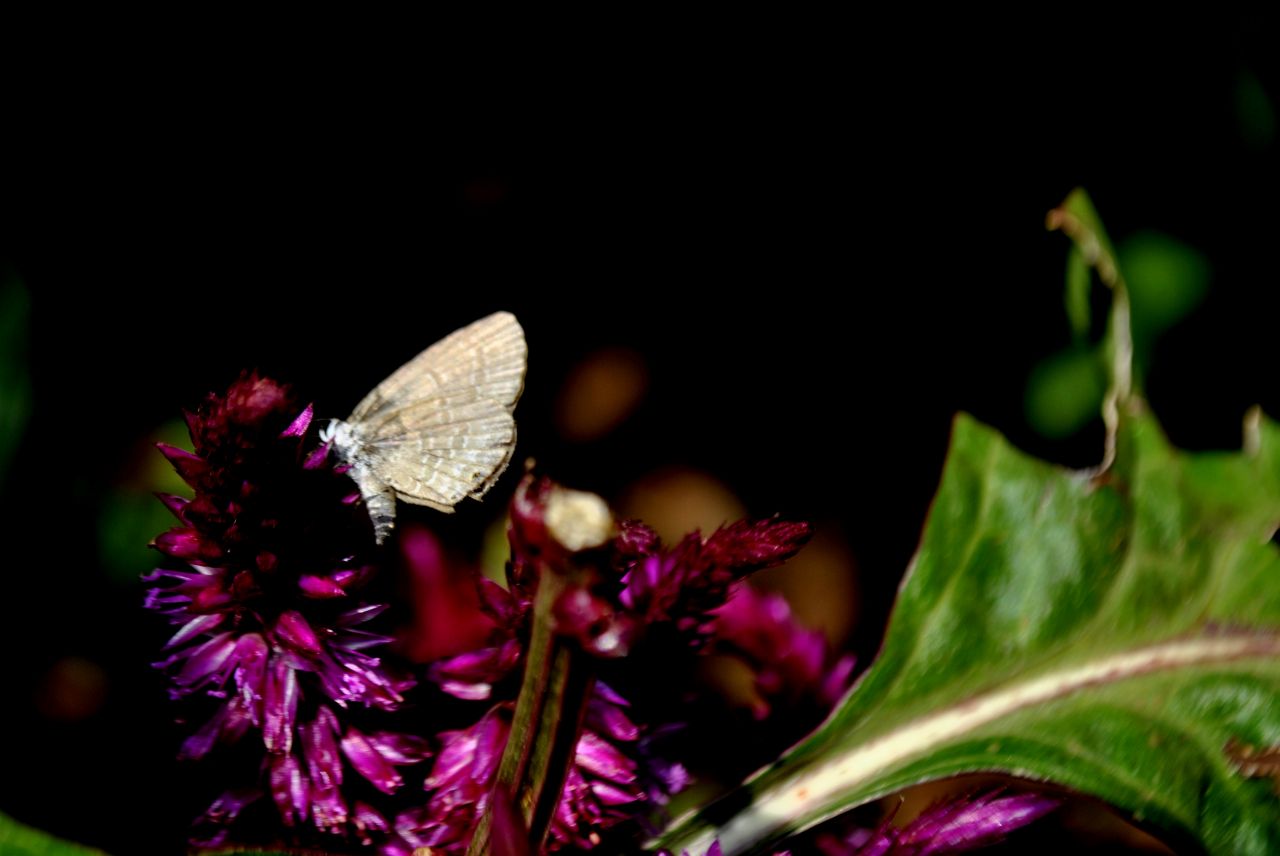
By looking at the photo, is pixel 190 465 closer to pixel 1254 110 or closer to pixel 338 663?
pixel 338 663

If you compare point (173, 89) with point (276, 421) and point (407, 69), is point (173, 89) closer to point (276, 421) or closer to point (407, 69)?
point (407, 69)

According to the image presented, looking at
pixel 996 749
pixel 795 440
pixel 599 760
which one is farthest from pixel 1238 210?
pixel 599 760

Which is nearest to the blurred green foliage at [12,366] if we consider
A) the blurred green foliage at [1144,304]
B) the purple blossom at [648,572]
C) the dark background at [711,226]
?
the dark background at [711,226]

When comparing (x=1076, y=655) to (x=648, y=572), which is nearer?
(x=648, y=572)

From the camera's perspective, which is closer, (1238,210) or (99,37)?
(99,37)

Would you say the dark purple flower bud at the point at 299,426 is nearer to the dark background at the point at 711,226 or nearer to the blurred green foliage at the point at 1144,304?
the dark background at the point at 711,226

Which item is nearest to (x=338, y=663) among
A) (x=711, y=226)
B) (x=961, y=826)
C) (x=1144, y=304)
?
(x=961, y=826)
